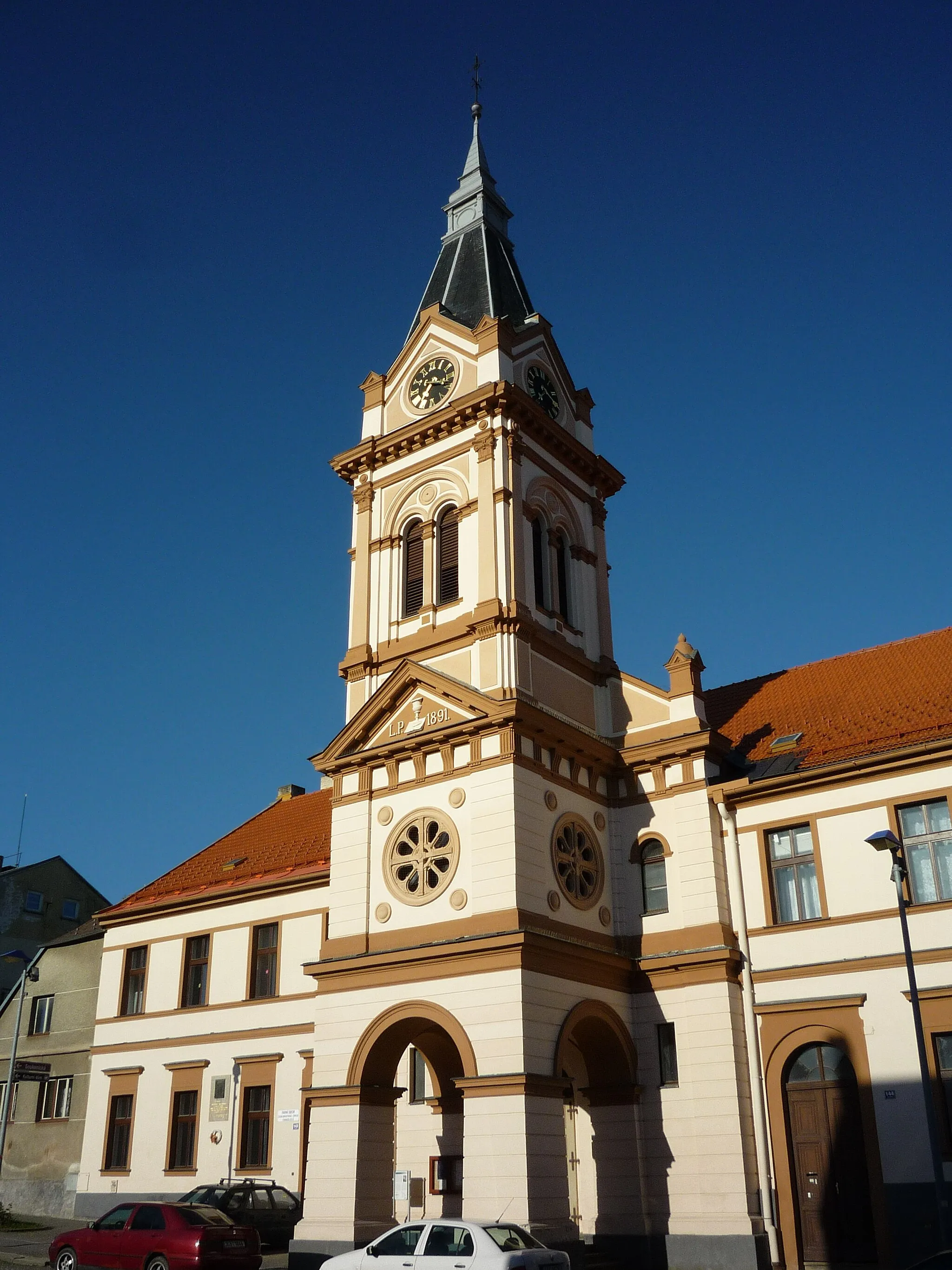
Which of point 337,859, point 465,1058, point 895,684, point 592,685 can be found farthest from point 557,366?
point 465,1058

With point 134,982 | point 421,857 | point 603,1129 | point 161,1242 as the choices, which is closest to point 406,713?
point 421,857

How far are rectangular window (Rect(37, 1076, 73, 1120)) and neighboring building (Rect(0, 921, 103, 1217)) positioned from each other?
0.02 meters

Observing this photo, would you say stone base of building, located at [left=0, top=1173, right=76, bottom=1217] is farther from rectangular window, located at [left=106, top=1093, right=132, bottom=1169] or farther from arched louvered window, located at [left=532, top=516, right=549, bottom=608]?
arched louvered window, located at [left=532, top=516, right=549, bottom=608]

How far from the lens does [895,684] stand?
26875 mm

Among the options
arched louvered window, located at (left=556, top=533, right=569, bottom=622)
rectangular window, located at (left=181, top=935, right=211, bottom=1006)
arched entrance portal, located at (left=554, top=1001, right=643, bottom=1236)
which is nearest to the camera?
arched entrance portal, located at (left=554, top=1001, right=643, bottom=1236)

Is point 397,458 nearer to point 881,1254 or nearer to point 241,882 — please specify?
point 241,882

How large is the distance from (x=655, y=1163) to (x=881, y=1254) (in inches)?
171

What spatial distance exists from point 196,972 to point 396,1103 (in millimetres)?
10238

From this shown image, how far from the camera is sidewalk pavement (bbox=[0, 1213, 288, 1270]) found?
76.6 ft

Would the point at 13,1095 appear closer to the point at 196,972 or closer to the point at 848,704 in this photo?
the point at 196,972

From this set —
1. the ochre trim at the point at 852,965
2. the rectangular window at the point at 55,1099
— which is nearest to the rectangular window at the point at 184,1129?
the rectangular window at the point at 55,1099

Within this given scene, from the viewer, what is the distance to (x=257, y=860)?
33.6 metres

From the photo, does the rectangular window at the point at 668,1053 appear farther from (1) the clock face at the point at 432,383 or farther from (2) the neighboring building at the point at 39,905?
(2) the neighboring building at the point at 39,905

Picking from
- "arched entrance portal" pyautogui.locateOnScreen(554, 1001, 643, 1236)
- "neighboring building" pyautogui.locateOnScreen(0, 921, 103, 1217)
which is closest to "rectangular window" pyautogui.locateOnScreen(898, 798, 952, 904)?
"arched entrance portal" pyautogui.locateOnScreen(554, 1001, 643, 1236)
